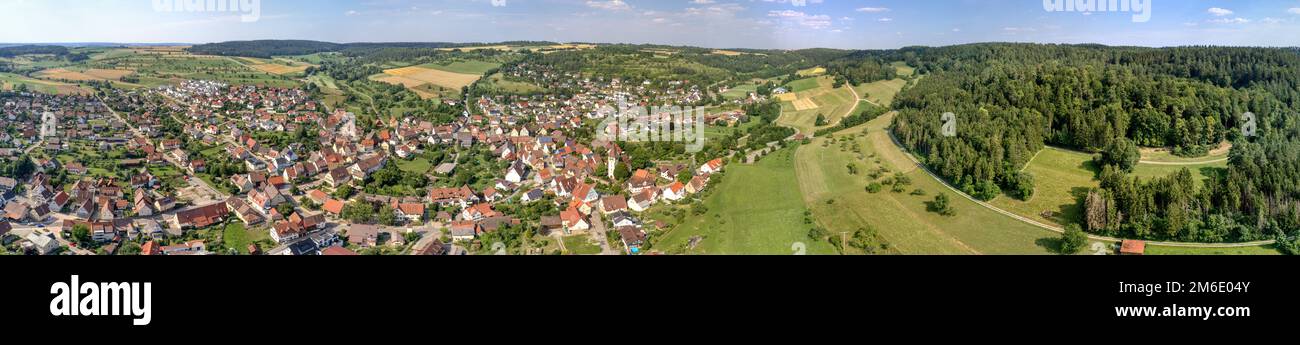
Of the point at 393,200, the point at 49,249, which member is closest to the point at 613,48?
the point at 393,200

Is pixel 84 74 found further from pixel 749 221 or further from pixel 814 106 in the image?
pixel 749 221

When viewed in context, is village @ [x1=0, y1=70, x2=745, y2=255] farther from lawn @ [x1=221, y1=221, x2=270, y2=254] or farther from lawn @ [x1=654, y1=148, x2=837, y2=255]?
lawn @ [x1=654, y1=148, x2=837, y2=255]

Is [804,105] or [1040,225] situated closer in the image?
[1040,225]

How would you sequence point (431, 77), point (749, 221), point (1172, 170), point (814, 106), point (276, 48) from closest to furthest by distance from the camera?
point (749, 221) → point (1172, 170) → point (814, 106) → point (431, 77) → point (276, 48)

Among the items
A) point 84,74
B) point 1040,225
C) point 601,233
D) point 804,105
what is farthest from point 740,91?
point 84,74

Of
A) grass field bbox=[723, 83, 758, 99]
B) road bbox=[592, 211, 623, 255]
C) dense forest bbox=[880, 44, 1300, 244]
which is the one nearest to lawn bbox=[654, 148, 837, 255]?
road bbox=[592, 211, 623, 255]

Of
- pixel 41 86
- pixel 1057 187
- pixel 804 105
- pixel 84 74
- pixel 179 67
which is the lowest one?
pixel 1057 187

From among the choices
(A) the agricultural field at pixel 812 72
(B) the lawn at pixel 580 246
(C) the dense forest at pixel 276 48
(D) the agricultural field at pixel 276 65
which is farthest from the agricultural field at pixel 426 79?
(B) the lawn at pixel 580 246
